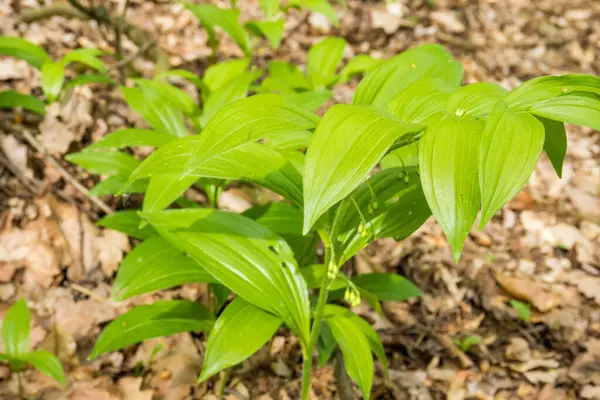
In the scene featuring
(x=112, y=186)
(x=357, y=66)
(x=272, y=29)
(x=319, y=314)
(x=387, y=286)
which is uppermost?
(x=272, y=29)

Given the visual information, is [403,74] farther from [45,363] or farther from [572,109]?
[45,363]

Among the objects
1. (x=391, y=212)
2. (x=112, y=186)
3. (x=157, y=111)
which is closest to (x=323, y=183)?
(x=391, y=212)

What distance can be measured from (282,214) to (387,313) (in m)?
1.10

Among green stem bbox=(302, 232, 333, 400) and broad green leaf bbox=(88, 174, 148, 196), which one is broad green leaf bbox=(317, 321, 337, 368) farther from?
broad green leaf bbox=(88, 174, 148, 196)

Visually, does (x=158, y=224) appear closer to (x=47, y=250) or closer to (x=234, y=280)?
(x=234, y=280)

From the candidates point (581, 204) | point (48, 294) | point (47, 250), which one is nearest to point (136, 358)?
→ point (48, 294)

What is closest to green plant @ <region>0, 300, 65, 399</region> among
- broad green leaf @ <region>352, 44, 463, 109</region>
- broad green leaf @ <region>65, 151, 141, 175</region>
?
broad green leaf @ <region>65, 151, 141, 175</region>

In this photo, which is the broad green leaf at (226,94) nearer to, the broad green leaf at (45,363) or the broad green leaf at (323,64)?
the broad green leaf at (323,64)

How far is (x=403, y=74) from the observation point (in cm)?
175

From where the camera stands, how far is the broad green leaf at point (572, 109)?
45.0 inches

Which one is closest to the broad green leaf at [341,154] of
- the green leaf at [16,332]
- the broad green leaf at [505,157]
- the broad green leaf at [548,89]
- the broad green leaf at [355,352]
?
the broad green leaf at [505,157]

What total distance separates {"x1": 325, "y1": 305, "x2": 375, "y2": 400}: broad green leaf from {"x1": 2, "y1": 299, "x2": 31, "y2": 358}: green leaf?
1.21 meters

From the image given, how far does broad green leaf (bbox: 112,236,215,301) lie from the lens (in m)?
1.96

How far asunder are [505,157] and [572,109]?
0.21 metres
